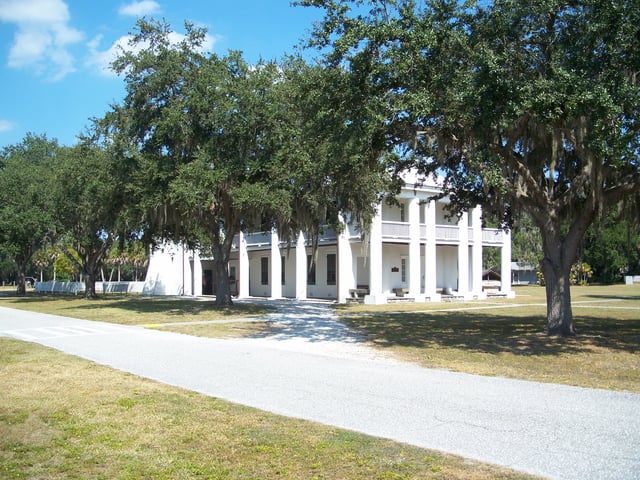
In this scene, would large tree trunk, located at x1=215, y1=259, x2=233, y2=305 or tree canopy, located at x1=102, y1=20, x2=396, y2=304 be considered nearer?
tree canopy, located at x1=102, y1=20, x2=396, y2=304

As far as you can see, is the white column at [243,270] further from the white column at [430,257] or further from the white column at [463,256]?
the white column at [463,256]

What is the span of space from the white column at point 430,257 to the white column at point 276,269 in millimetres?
9228

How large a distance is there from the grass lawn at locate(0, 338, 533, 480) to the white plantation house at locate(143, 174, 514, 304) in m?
21.1

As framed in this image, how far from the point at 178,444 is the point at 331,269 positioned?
31392 mm

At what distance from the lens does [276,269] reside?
125 feet

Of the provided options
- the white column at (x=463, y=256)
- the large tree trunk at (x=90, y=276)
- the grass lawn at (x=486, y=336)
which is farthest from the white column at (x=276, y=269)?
the large tree trunk at (x=90, y=276)

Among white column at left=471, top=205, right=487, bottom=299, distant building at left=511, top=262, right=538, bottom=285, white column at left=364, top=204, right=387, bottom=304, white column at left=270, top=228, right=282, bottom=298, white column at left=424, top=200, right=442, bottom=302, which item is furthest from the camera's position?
distant building at left=511, top=262, right=538, bottom=285

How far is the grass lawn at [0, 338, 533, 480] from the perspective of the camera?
16.1 ft

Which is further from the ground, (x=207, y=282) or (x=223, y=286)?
(x=223, y=286)

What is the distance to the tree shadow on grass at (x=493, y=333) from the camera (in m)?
13.3

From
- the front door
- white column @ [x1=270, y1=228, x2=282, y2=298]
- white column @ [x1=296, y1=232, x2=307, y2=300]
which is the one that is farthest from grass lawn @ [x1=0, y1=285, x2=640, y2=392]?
the front door

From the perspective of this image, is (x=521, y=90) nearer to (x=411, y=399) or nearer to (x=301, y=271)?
(x=411, y=399)

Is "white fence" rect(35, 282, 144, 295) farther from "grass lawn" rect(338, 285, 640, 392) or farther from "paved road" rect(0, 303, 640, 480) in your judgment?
"paved road" rect(0, 303, 640, 480)

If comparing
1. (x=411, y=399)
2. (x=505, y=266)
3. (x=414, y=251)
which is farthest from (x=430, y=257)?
(x=411, y=399)
